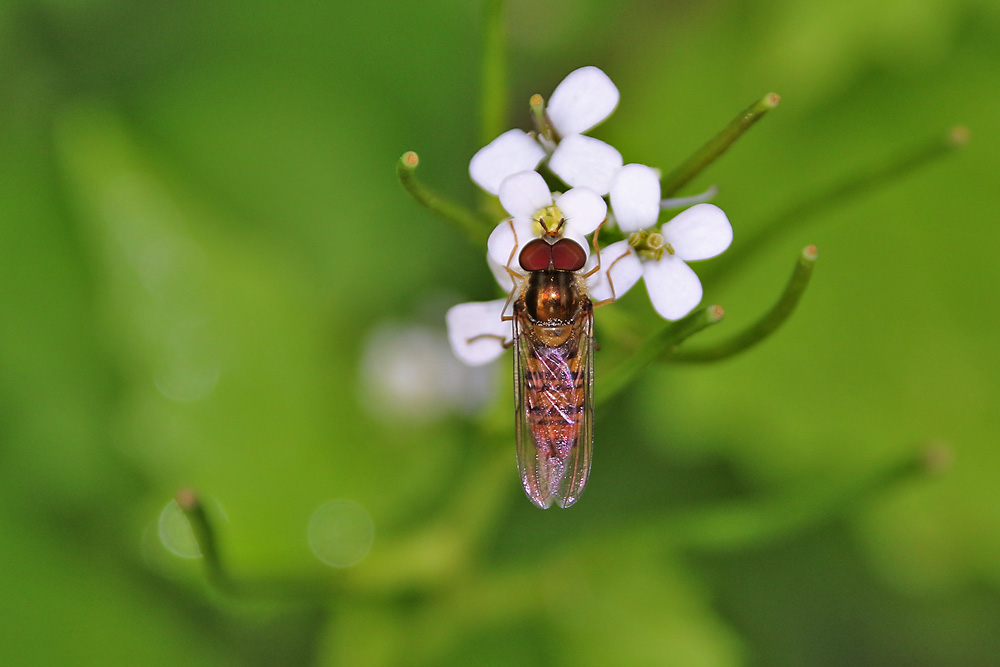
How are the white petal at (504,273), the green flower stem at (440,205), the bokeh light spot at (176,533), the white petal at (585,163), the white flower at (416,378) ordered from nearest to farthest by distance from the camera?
the green flower stem at (440,205) → the white petal at (585,163) → the white petal at (504,273) → the bokeh light spot at (176,533) → the white flower at (416,378)

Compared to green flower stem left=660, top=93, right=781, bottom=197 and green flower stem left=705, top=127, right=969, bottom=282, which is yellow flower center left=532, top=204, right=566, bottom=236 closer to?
green flower stem left=660, top=93, right=781, bottom=197

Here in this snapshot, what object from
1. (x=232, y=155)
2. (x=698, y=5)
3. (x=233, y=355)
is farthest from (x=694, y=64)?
(x=233, y=355)

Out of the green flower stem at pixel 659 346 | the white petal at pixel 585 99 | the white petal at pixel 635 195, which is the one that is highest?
the white petal at pixel 585 99

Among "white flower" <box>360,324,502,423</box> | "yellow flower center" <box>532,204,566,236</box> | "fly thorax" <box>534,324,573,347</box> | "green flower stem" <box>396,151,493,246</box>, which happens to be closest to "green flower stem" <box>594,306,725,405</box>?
"fly thorax" <box>534,324,573,347</box>

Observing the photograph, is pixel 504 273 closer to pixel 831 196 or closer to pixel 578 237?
pixel 578 237

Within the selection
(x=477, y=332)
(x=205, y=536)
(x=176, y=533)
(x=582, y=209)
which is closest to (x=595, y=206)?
(x=582, y=209)

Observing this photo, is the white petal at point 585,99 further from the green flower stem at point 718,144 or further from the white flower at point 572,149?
the green flower stem at point 718,144

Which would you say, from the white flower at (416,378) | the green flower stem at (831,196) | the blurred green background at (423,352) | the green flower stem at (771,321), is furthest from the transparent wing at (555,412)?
the white flower at (416,378)
